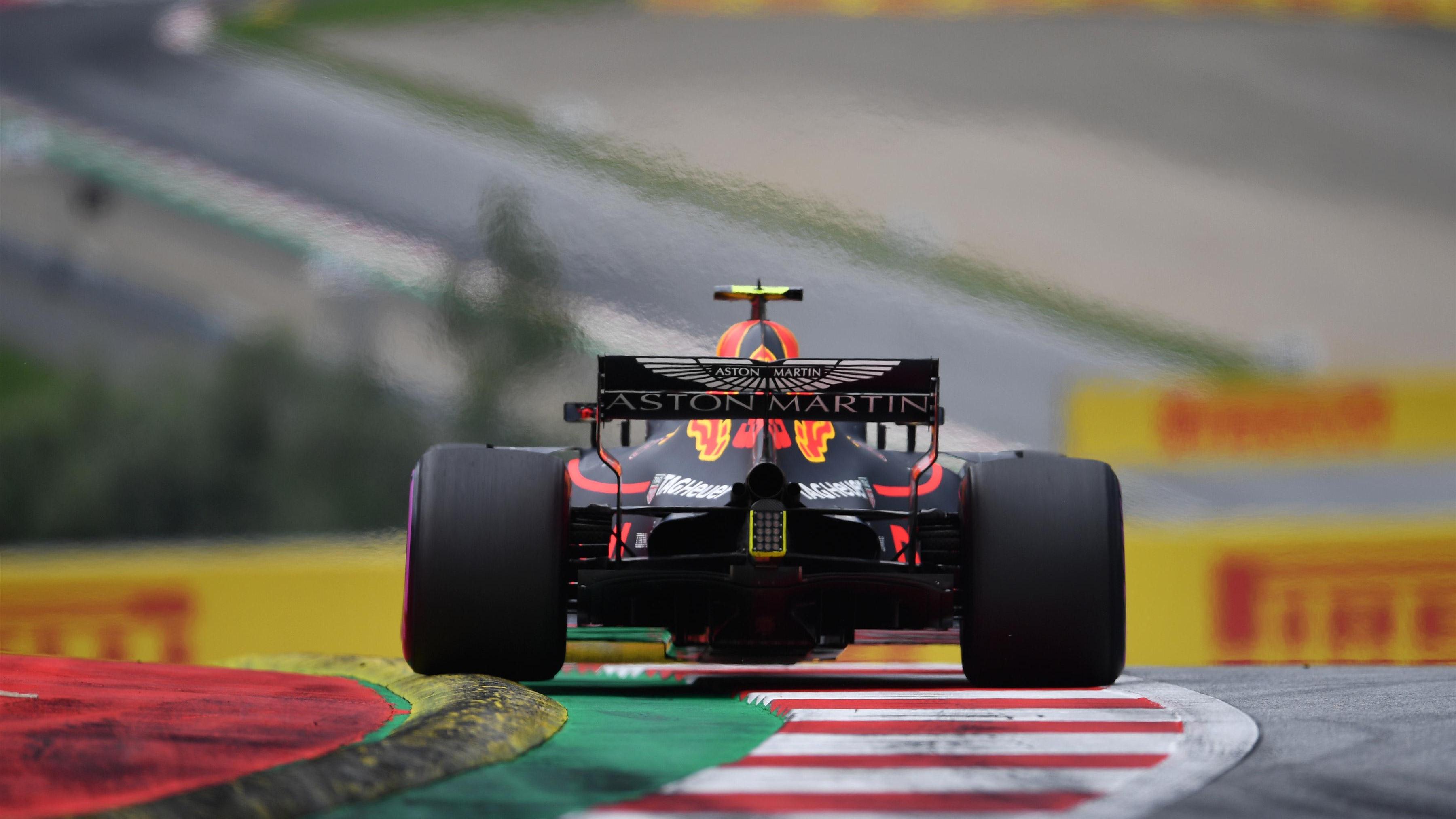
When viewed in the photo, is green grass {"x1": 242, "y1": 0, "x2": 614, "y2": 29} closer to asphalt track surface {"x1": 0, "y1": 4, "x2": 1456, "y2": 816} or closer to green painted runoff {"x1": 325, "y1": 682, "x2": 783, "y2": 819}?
asphalt track surface {"x1": 0, "y1": 4, "x2": 1456, "y2": 816}

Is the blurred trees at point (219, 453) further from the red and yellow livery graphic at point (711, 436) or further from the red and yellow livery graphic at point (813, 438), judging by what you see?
the red and yellow livery graphic at point (813, 438)

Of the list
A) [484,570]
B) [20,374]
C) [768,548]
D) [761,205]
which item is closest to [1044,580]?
[768,548]

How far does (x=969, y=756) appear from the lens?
4457 mm

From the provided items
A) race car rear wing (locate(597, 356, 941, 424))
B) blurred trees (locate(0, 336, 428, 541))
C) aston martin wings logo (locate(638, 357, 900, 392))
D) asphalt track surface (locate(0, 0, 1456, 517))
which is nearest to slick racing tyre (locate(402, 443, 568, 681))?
race car rear wing (locate(597, 356, 941, 424))

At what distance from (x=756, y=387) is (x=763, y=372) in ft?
0.22

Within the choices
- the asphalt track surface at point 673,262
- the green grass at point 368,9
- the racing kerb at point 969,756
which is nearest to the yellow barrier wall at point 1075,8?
the asphalt track surface at point 673,262

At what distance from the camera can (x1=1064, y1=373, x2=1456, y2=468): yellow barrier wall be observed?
16.6 metres

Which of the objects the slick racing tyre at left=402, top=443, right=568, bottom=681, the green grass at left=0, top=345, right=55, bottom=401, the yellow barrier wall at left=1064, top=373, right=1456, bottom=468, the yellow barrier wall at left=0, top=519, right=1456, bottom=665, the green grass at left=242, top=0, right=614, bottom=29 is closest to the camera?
the slick racing tyre at left=402, top=443, right=568, bottom=681

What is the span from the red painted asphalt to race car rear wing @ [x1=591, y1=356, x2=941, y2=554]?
1547mm

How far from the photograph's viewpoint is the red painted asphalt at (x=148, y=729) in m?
3.62

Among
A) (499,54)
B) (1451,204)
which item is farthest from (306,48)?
(1451,204)

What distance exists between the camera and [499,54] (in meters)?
24.8

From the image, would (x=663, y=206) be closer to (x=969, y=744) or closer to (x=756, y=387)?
(x=756, y=387)

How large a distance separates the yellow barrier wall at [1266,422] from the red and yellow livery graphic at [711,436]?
918 cm
